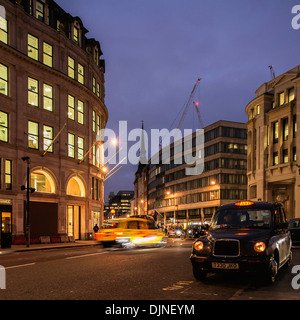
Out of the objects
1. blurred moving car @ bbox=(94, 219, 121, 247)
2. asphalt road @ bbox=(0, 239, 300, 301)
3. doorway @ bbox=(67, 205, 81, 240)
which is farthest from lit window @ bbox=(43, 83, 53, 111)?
asphalt road @ bbox=(0, 239, 300, 301)

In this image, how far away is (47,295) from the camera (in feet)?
25.2

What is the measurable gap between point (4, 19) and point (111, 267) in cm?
2759

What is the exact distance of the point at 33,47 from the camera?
36.1m

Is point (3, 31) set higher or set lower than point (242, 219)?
higher

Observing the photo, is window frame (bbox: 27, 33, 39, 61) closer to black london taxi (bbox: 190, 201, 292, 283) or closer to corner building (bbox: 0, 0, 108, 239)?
corner building (bbox: 0, 0, 108, 239)

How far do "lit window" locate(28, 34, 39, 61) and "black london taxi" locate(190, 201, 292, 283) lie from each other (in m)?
30.5

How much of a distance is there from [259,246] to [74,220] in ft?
114

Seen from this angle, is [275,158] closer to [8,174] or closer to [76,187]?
[76,187]

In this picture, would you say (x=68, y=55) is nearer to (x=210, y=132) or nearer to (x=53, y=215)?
(x=53, y=215)

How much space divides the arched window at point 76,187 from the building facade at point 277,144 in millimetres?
27163

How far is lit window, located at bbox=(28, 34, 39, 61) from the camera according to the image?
3569 centimetres

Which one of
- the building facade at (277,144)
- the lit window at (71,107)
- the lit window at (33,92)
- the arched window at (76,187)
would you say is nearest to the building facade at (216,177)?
the building facade at (277,144)

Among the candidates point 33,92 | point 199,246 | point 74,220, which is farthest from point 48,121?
point 199,246

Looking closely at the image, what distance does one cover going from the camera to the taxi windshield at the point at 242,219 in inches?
385
